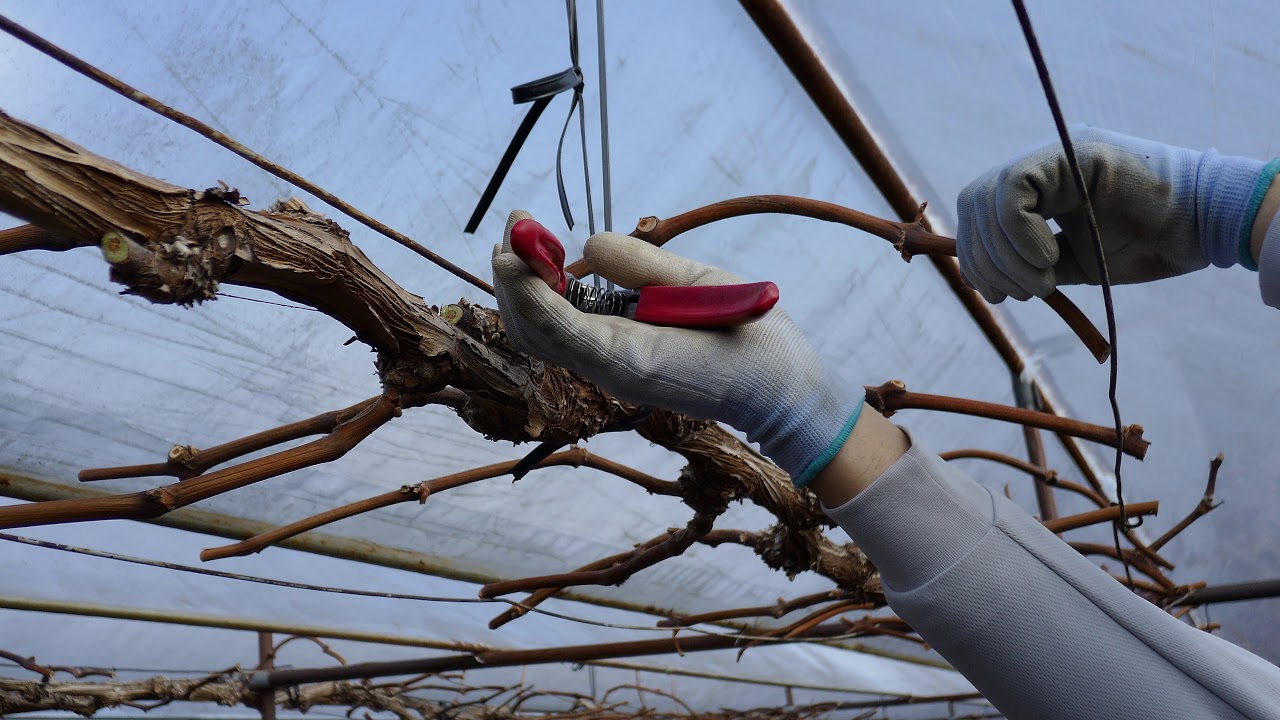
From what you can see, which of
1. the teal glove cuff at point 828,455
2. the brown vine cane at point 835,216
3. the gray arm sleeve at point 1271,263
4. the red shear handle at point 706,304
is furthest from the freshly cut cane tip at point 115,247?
the gray arm sleeve at point 1271,263

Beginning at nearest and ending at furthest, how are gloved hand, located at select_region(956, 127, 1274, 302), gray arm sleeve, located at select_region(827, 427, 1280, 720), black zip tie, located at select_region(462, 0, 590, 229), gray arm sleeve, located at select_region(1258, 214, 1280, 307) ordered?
1. gray arm sleeve, located at select_region(827, 427, 1280, 720)
2. gray arm sleeve, located at select_region(1258, 214, 1280, 307)
3. gloved hand, located at select_region(956, 127, 1274, 302)
4. black zip tie, located at select_region(462, 0, 590, 229)

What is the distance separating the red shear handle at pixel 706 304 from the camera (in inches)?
31.7

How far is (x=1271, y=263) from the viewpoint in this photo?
0.86 m

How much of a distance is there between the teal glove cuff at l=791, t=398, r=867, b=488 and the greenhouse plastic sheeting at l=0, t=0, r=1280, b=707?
653 mm

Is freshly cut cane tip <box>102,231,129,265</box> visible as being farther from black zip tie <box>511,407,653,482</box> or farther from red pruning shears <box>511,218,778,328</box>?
black zip tie <box>511,407,653,482</box>

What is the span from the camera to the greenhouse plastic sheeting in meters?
1.47

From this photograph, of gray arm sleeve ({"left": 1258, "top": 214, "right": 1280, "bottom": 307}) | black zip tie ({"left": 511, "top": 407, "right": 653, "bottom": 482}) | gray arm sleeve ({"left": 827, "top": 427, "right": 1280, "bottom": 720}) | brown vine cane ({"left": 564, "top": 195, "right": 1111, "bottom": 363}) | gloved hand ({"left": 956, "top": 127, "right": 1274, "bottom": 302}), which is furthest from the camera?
brown vine cane ({"left": 564, "top": 195, "right": 1111, "bottom": 363})

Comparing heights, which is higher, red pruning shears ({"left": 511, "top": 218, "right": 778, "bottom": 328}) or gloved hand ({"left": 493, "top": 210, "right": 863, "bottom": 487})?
red pruning shears ({"left": 511, "top": 218, "right": 778, "bottom": 328})

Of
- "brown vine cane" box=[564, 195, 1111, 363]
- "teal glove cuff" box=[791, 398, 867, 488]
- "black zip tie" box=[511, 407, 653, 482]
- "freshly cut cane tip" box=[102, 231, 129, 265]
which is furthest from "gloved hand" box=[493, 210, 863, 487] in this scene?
"brown vine cane" box=[564, 195, 1111, 363]

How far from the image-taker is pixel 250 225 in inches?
32.6

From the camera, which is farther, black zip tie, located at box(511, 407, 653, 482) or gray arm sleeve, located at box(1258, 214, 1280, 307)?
black zip tie, located at box(511, 407, 653, 482)

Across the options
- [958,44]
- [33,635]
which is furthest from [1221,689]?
[33,635]

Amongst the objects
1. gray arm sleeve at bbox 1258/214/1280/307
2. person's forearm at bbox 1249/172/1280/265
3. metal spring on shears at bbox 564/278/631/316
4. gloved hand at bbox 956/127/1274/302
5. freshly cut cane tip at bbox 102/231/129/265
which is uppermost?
gloved hand at bbox 956/127/1274/302

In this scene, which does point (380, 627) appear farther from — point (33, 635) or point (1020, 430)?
point (1020, 430)
